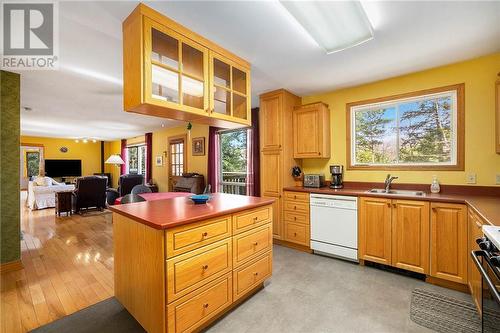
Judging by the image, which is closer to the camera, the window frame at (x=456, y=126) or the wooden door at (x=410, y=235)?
the wooden door at (x=410, y=235)

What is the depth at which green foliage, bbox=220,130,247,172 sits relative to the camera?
495cm

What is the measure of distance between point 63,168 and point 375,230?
11584mm

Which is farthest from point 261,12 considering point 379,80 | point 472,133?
point 472,133

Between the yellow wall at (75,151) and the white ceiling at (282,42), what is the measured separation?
23.7 feet

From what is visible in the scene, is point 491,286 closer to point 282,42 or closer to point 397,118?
point 282,42

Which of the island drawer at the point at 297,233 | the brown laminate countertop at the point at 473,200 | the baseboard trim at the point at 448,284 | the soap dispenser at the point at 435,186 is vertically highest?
the soap dispenser at the point at 435,186

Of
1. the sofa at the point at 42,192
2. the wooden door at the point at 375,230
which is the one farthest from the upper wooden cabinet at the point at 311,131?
the sofa at the point at 42,192

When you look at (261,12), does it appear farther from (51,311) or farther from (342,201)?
(51,311)

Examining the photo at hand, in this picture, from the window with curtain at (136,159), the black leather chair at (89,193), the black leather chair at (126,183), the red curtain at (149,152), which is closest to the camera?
the black leather chair at (89,193)

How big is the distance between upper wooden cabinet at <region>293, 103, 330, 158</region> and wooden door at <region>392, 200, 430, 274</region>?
51.1 inches

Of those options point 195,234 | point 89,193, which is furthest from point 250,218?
point 89,193

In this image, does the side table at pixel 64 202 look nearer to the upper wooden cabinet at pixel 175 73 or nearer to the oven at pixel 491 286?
the upper wooden cabinet at pixel 175 73

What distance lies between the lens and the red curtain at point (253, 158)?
4359mm

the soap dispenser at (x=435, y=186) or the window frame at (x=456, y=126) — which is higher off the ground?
the window frame at (x=456, y=126)
